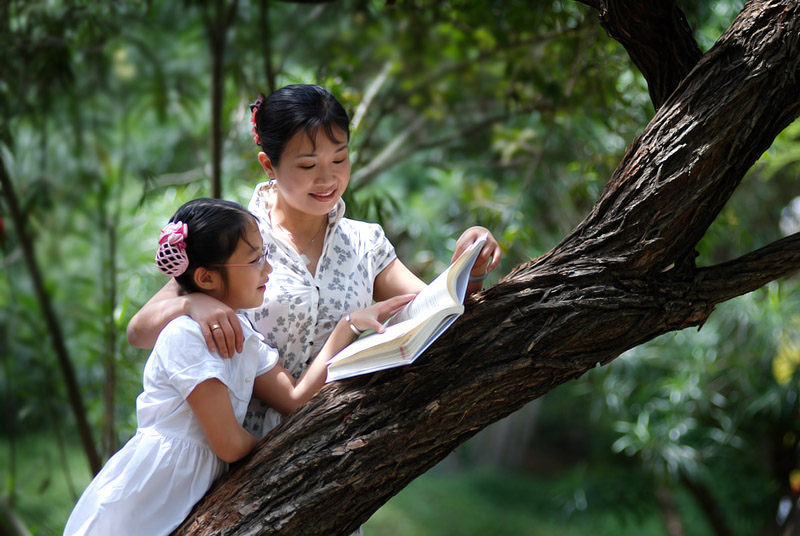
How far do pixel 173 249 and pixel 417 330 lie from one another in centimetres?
43

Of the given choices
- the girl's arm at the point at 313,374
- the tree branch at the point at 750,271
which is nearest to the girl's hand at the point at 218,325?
the girl's arm at the point at 313,374

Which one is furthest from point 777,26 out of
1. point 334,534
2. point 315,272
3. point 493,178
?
point 493,178

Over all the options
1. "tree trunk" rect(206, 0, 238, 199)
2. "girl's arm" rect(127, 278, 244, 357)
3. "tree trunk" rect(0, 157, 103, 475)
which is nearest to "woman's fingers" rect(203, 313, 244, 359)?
"girl's arm" rect(127, 278, 244, 357)

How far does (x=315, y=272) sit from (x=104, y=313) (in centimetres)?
156

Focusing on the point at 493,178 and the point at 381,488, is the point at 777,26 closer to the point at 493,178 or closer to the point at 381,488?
the point at 381,488

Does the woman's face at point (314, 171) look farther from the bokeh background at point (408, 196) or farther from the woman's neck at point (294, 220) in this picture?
the bokeh background at point (408, 196)

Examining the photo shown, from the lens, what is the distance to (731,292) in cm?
130

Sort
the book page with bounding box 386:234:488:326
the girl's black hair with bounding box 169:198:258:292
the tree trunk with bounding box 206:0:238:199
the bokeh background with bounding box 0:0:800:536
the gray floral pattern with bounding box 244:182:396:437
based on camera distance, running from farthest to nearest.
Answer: the bokeh background with bounding box 0:0:800:536, the tree trunk with bounding box 206:0:238:199, the gray floral pattern with bounding box 244:182:396:437, the girl's black hair with bounding box 169:198:258:292, the book page with bounding box 386:234:488:326

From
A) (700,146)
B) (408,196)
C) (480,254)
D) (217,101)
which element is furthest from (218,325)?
(408,196)

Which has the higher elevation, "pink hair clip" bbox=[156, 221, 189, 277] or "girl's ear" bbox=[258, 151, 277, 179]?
Answer: "girl's ear" bbox=[258, 151, 277, 179]

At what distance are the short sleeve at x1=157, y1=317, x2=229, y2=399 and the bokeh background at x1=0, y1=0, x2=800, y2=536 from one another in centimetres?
109

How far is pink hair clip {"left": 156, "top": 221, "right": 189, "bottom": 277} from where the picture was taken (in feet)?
4.11

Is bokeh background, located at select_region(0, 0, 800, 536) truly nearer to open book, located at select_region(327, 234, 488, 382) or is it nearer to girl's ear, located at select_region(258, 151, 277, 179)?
girl's ear, located at select_region(258, 151, 277, 179)

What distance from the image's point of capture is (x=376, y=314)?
4.36 ft
